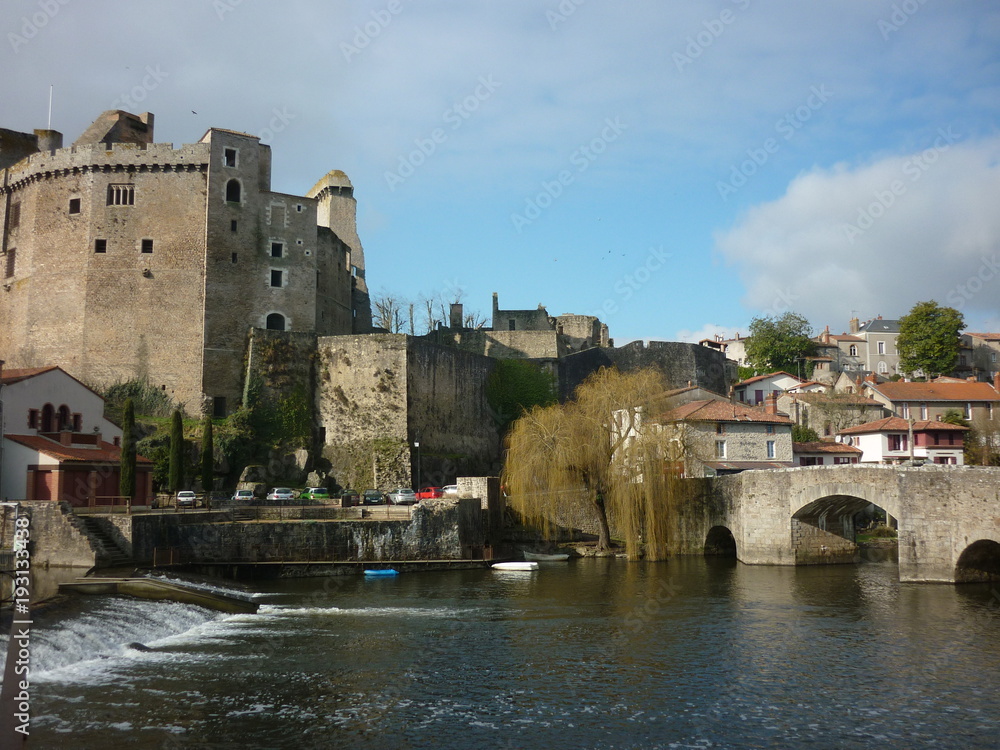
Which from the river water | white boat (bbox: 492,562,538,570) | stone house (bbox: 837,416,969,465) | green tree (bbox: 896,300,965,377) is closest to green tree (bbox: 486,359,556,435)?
stone house (bbox: 837,416,969,465)

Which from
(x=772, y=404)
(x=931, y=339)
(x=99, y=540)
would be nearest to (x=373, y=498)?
(x=99, y=540)

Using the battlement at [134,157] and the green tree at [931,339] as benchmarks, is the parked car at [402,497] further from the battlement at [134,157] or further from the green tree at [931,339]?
the green tree at [931,339]

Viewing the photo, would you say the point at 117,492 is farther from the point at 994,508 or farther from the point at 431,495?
the point at 994,508

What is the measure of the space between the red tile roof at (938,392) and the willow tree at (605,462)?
26.5 metres

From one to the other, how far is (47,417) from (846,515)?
39002 millimetres

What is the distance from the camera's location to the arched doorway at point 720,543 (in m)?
43.0

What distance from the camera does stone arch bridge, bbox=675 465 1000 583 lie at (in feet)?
102

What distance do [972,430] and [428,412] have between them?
1375 inches

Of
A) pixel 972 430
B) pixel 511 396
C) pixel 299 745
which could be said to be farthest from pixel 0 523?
pixel 972 430

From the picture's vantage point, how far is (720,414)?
46.8 meters

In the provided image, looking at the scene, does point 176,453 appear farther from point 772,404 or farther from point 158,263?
point 772,404

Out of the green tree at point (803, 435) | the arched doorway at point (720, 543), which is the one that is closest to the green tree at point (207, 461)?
the arched doorway at point (720, 543)

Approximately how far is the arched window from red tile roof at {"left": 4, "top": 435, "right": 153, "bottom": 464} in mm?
827

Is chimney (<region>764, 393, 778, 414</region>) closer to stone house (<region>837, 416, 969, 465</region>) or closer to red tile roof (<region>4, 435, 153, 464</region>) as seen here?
stone house (<region>837, 416, 969, 465</region>)
